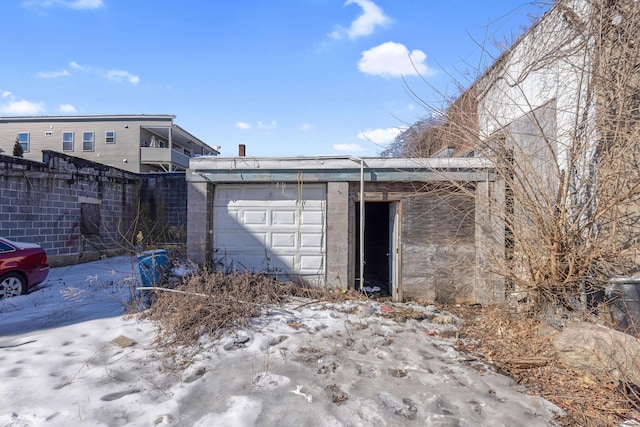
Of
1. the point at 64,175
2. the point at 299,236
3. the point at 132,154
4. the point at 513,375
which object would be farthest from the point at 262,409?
the point at 132,154

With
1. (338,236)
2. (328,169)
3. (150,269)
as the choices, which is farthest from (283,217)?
(150,269)

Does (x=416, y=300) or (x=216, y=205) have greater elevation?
(x=216, y=205)

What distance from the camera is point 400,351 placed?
517 centimetres

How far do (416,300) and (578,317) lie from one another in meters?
3.04

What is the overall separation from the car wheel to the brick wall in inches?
80.6

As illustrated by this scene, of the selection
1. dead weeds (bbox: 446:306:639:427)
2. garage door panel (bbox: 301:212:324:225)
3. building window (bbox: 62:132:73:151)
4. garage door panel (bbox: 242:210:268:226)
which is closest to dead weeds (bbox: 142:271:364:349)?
garage door panel (bbox: 242:210:268:226)

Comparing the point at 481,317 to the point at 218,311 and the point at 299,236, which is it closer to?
the point at 299,236

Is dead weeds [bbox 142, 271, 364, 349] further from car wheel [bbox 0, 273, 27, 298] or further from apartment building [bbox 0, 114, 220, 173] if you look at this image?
apartment building [bbox 0, 114, 220, 173]

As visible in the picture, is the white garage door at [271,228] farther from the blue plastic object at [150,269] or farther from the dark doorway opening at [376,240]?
the dark doorway opening at [376,240]

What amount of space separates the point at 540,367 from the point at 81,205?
552 inches

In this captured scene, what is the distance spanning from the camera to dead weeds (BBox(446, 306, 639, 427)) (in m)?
3.60

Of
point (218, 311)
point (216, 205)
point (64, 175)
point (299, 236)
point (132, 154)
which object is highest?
point (132, 154)

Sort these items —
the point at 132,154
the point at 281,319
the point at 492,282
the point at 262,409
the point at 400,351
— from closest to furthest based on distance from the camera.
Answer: the point at 262,409 → the point at 400,351 → the point at 281,319 → the point at 492,282 → the point at 132,154

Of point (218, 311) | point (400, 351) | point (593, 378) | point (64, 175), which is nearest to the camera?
point (593, 378)
